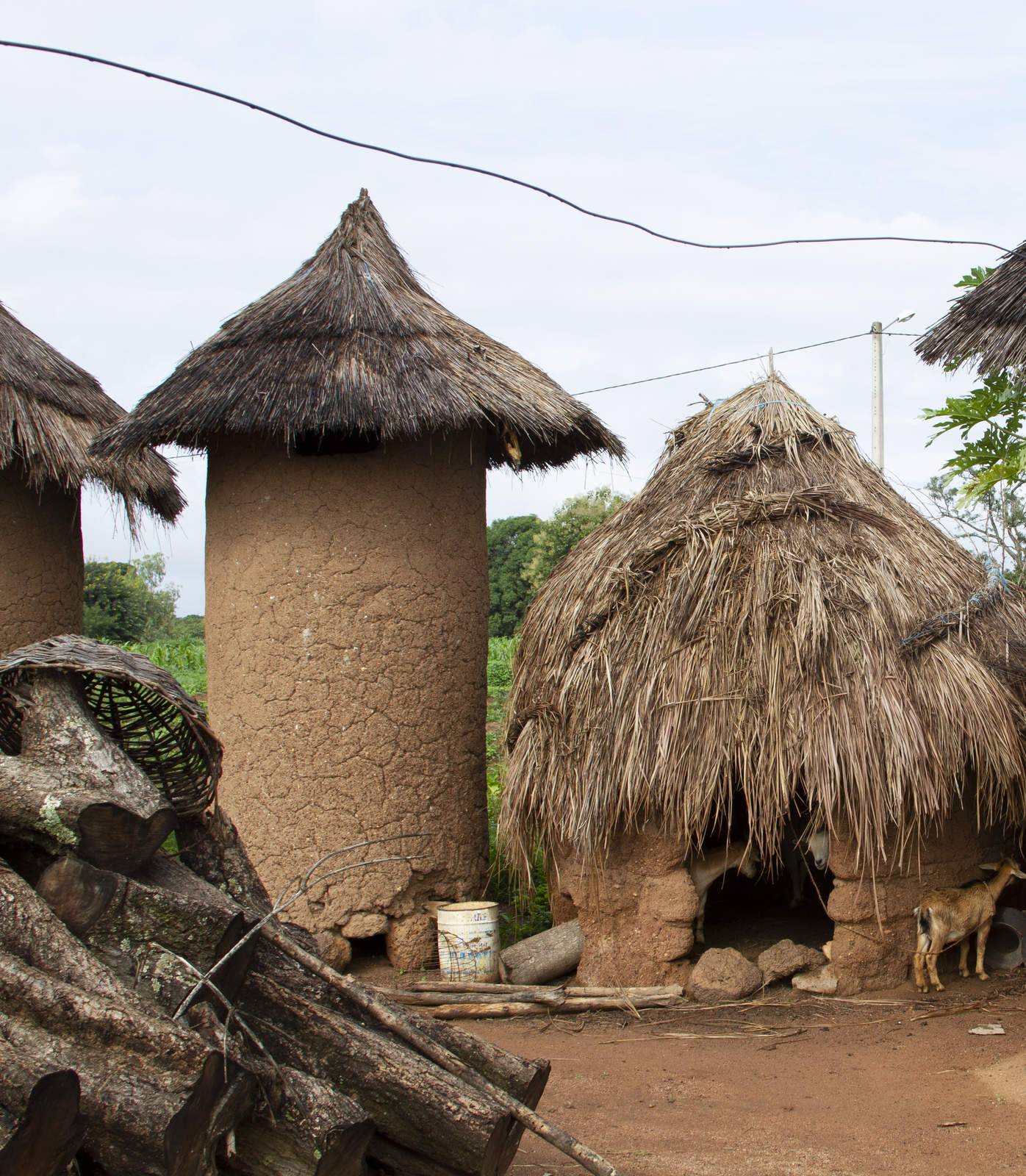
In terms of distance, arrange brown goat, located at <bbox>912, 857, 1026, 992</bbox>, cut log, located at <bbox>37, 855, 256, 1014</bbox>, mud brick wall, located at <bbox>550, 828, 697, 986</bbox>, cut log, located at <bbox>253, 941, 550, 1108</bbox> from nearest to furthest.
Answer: cut log, located at <bbox>37, 855, 256, 1014</bbox>
cut log, located at <bbox>253, 941, 550, 1108</bbox>
brown goat, located at <bbox>912, 857, 1026, 992</bbox>
mud brick wall, located at <bbox>550, 828, 697, 986</bbox>

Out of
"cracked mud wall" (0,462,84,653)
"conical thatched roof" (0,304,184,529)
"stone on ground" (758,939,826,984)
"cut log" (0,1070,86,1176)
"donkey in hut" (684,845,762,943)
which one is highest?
"conical thatched roof" (0,304,184,529)

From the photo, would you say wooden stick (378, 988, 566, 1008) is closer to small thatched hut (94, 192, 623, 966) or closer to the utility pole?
small thatched hut (94, 192, 623, 966)

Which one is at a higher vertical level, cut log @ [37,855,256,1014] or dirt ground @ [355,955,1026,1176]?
cut log @ [37,855,256,1014]

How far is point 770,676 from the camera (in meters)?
6.25

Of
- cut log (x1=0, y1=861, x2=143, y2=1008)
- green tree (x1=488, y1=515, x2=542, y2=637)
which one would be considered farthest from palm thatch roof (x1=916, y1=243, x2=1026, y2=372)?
green tree (x1=488, y1=515, x2=542, y2=637)

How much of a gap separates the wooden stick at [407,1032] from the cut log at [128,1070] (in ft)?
1.72

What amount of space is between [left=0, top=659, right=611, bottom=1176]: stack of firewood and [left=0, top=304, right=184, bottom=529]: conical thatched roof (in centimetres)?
415

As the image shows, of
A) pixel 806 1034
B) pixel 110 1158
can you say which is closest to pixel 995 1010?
pixel 806 1034

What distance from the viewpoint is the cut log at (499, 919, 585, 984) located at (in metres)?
6.70

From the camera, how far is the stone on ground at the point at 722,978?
20.7 ft

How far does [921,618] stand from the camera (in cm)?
650

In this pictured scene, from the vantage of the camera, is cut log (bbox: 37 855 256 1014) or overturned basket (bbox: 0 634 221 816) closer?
cut log (bbox: 37 855 256 1014)

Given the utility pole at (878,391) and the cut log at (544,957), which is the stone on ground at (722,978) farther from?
the utility pole at (878,391)

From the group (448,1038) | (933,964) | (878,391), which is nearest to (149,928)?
(448,1038)
